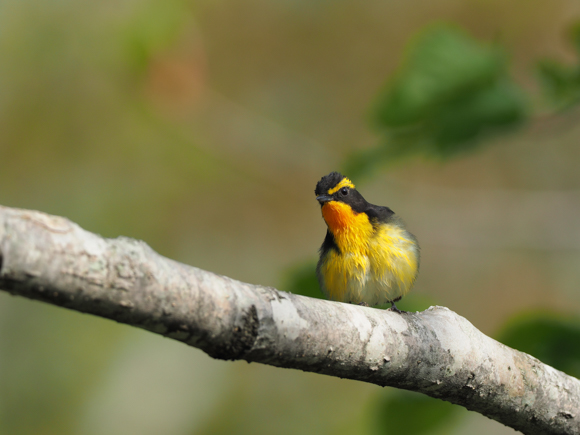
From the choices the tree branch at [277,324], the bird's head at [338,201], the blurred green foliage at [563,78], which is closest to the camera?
the tree branch at [277,324]

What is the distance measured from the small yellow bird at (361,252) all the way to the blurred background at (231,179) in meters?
2.21

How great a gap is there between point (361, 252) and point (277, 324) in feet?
9.04

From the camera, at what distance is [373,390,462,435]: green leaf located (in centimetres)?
338

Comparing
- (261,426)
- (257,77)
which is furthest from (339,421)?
(257,77)

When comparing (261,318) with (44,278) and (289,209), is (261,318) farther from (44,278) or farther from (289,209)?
(289,209)

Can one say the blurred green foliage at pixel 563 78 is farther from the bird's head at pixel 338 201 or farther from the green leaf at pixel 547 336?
the bird's head at pixel 338 201

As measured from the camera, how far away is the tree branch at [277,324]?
4.78 feet

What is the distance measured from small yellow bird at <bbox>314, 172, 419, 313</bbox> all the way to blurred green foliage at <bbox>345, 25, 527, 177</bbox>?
1.14 metres

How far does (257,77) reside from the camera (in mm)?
10539

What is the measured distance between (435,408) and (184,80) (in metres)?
4.61

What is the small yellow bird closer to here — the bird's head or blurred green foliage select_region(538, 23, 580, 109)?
the bird's head

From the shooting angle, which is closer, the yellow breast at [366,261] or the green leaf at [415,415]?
the green leaf at [415,415]

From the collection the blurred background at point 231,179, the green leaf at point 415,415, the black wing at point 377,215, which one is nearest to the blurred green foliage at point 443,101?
the black wing at point 377,215

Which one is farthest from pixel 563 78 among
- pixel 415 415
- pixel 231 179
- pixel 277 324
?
pixel 231 179
